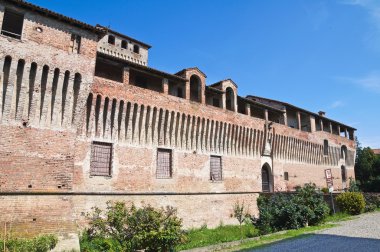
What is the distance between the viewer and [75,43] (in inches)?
571

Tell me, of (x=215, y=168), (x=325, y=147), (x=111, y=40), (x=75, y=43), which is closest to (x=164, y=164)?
(x=215, y=168)

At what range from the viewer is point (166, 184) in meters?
17.4

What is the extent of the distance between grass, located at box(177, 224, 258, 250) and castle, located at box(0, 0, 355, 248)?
2.42 ft

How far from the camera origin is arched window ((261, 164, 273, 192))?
24.4 metres

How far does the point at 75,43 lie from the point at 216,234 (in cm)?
1213

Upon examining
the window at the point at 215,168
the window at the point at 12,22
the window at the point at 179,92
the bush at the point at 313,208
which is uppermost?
the window at the point at 12,22

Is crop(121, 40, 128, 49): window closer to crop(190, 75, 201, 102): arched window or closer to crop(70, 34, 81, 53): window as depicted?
crop(190, 75, 201, 102): arched window

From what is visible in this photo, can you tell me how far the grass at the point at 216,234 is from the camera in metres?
14.6

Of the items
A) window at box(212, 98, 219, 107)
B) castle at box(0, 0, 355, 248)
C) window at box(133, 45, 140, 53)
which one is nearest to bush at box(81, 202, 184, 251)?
castle at box(0, 0, 355, 248)

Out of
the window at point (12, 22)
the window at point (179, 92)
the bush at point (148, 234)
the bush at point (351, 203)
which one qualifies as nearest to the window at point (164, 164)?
the window at point (179, 92)

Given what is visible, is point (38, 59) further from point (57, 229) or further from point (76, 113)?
point (57, 229)

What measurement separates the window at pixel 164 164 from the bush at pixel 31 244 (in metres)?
7.02

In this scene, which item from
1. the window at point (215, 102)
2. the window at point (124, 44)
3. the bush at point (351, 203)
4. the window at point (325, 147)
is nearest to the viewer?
the bush at point (351, 203)

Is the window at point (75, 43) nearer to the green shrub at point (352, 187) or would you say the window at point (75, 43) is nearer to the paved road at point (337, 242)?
the paved road at point (337, 242)
